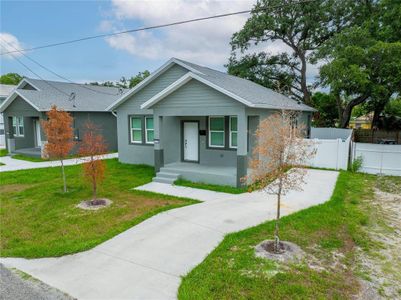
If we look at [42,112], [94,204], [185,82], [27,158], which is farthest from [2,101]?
[94,204]

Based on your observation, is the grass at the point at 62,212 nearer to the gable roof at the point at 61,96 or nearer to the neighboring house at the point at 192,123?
the neighboring house at the point at 192,123

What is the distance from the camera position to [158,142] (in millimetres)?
11945

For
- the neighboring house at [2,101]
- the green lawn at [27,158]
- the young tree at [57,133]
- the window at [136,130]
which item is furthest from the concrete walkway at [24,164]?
the neighboring house at [2,101]

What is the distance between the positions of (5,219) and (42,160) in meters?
10.6

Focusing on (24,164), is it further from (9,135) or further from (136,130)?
(136,130)

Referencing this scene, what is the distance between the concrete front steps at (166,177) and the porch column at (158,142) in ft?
1.27

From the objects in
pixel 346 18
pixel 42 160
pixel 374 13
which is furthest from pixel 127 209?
pixel 346 18

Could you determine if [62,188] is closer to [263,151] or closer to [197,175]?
[197,175]

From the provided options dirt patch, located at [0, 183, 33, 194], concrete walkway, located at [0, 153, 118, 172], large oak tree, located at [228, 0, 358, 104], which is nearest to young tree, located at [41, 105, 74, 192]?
dirt patch, located at [0, 183, 33, 194]

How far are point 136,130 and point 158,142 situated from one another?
12.0 ft

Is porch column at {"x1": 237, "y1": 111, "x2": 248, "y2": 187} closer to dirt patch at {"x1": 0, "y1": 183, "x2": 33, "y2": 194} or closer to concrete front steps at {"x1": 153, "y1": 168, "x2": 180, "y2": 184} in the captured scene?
concrete front steps at {"x1": 153, "y1": 168, "x2": 180, "y2": 184}

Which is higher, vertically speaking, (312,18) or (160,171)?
(312,18)

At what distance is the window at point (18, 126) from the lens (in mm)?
20216

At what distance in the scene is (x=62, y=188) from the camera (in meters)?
10.4
